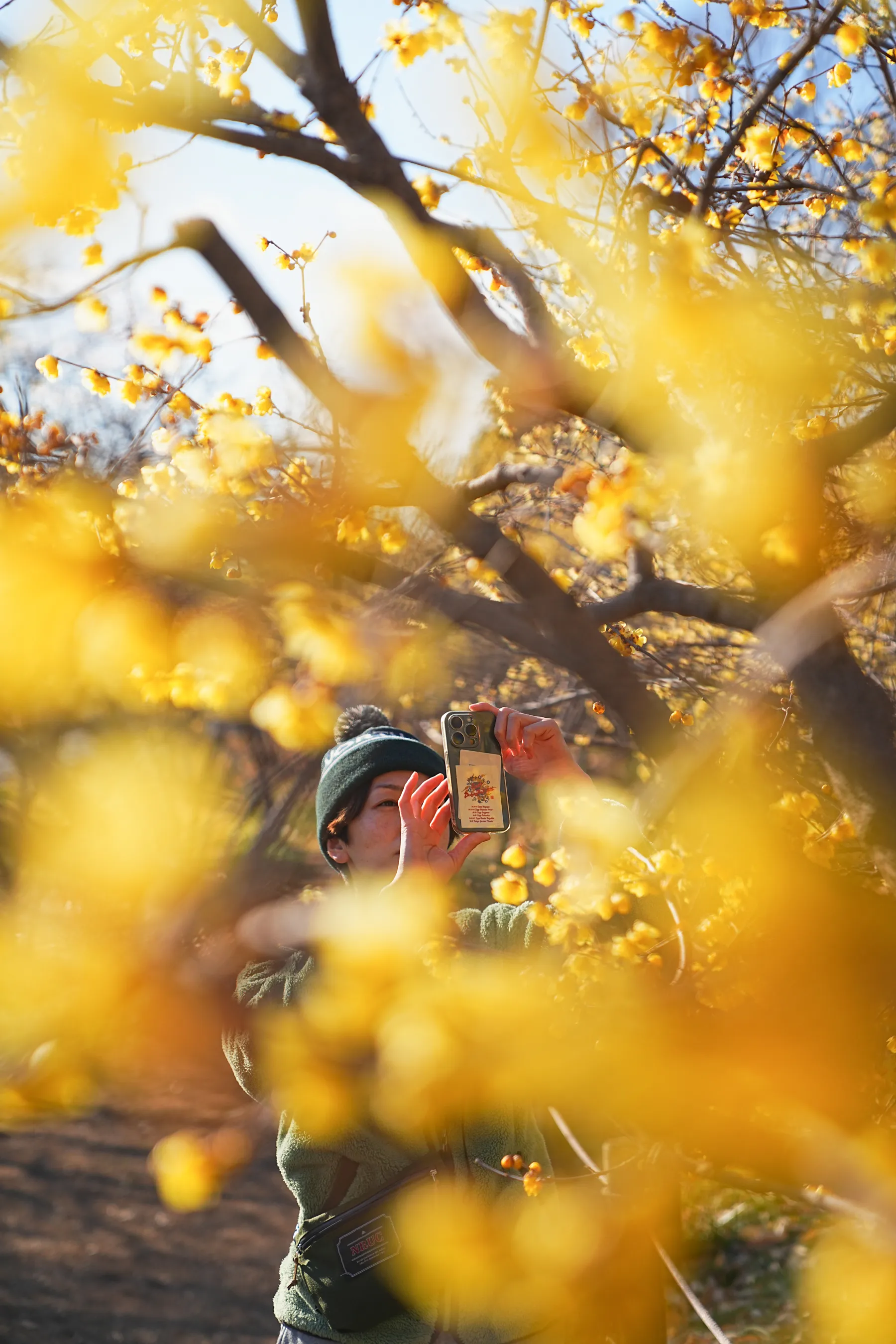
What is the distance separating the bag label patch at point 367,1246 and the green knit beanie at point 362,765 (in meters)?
0.71

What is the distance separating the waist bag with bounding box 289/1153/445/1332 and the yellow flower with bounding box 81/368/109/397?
8.05ft

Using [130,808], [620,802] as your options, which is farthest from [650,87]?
[130,808]

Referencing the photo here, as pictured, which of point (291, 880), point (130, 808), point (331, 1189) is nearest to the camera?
point (331, 1189)

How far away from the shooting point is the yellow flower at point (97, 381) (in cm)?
294

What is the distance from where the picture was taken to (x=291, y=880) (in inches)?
342

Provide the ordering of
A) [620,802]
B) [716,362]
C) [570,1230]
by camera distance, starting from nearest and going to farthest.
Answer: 1. [620,802]
2. [570,1230]
3. [716,362]

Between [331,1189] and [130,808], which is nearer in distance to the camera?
[331,1189]

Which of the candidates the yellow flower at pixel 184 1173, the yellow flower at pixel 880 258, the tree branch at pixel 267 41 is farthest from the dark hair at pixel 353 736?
the yellow flower at pixel 184 1173

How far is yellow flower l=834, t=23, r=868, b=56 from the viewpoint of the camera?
98.4 inches

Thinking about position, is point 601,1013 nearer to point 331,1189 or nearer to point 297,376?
point 331,1189

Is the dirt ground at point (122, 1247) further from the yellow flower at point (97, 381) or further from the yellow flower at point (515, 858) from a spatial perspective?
the yellow flower at point (97, 381)

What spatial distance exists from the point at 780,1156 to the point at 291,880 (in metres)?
6.66

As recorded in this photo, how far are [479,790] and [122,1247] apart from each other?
484 cm

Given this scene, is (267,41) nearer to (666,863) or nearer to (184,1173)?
(666,863)
